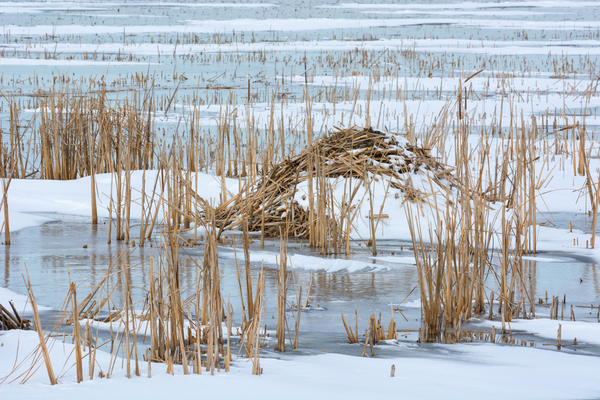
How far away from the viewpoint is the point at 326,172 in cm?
609

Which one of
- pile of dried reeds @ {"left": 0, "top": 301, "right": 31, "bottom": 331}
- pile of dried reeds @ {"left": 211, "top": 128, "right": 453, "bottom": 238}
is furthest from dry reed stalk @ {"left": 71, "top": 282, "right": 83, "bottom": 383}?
pile of dried reeds @ {"left": 211, "top": 128, "right": 453, "bottom": 238}

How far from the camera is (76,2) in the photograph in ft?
180

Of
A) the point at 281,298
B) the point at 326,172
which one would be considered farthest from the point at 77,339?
the point at 326,172

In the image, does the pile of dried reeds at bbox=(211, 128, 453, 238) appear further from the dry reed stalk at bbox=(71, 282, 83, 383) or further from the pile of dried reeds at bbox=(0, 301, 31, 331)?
the dry reed stalk at bbox=(71, 282, 83, 383)

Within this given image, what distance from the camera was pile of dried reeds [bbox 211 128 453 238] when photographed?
19.7ft

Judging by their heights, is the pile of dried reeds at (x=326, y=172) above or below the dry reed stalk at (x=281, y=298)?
above

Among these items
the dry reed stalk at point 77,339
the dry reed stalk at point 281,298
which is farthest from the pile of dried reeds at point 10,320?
the dry reed stalk at point 281,298

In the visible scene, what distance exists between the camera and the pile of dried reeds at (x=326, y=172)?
236 inches

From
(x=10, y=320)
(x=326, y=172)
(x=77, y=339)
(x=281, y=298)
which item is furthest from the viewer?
(x=326, y=172)

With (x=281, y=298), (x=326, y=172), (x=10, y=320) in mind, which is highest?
(x=326, y=172)

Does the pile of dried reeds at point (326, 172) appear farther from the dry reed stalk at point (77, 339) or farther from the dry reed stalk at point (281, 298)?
the dry reed stalk at point (77, 339)

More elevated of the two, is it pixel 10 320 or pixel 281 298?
pixel 281 298

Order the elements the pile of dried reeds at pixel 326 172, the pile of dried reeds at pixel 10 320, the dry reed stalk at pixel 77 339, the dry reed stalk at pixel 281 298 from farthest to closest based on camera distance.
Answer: the pile of dried reeds at pixel 326 172, the pile of dried reeds at pixel 10 320, the dry reed stalk at pixel 281 298, the dry reed stalk at pixel 77 339

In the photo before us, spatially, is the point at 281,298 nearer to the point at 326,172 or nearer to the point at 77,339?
the point at 77,339
